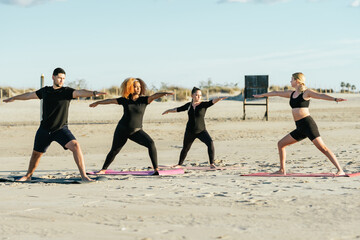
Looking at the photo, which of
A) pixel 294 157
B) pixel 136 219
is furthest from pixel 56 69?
pixel 294 157

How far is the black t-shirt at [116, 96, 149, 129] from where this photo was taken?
10.2m

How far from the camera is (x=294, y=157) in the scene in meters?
14.0

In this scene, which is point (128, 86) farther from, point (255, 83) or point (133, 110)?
point (255, 83)

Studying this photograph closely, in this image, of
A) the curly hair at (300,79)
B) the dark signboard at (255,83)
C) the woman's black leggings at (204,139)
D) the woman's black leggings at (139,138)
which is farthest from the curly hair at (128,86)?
the dark signboard at (255,83)

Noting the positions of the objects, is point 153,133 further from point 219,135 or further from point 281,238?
point 281,238

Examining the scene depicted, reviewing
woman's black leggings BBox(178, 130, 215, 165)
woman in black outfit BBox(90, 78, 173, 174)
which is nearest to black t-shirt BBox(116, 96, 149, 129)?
woman in black outfit BBox(90, 78, 173, 174)

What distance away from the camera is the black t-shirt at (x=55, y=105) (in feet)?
29.8

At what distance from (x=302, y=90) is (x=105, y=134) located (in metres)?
14.1

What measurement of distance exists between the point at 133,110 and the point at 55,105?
59.8 inches

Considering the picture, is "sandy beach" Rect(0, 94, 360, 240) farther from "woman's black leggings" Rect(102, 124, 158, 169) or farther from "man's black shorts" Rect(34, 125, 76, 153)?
"man's black shorts" Rect(34, 125, 76, 153)

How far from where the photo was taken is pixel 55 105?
358 inches

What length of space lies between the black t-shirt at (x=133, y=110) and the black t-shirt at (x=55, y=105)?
49.4 inches

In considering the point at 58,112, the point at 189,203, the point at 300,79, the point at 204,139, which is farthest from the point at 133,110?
the point at 189,203

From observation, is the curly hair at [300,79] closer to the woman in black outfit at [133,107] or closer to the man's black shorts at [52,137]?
the woman in black outfit at [133,107]
